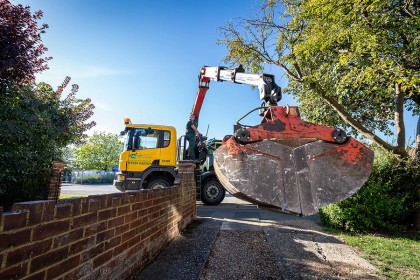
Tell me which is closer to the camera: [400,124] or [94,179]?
[400,124]

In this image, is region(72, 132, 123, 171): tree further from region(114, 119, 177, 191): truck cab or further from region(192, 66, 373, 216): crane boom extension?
region(192, 66, 373, 216): crane boom extension

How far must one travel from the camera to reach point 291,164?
98.9 inches

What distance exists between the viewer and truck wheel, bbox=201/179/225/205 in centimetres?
1057

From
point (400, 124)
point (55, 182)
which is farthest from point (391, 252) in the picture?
point (55, 182)

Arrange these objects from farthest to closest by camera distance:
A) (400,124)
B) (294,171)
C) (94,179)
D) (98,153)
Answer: (98,153)
(94,179)
(400,124)
(294,171)

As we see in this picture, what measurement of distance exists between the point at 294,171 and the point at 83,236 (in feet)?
6.15

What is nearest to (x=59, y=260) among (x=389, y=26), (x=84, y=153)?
(x=389, y=26)

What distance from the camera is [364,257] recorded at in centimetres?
464

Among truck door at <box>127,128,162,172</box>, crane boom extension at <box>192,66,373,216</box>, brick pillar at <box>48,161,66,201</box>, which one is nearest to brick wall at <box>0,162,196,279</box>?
crane boom extension at <box>192,66,373,216</box>

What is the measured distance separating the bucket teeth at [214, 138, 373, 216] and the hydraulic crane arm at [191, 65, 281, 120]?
1.42 meters

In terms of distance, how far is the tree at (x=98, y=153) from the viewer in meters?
42.5

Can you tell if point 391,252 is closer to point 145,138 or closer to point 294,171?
point 294,171

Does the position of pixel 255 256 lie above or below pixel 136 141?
below

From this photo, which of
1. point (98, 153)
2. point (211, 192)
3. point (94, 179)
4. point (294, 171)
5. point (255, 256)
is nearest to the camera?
point (294, 171)
